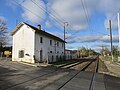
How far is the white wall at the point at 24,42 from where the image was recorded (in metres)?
31.0

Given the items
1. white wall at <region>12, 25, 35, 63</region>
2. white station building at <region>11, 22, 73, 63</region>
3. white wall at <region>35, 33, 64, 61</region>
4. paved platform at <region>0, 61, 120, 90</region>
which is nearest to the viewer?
paved platform at <region>0, 61, 120, 90</region>

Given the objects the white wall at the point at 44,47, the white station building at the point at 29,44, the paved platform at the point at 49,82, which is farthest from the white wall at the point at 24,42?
the paved platform at the point at 49,82

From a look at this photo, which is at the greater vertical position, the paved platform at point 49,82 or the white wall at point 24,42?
the white wall at point 24,42

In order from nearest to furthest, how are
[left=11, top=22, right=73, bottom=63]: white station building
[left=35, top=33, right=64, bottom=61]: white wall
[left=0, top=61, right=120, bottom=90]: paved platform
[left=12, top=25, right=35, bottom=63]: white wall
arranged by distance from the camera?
[left=0, top=61, right=120, bottom=90]: paved platform → [left=11, top=22, right=73, bottom=63]: white station building → [left=12, top=25, right=35, bottom=63]: white wall → [left=35, top=33, right=64, bottom=61]: white wall

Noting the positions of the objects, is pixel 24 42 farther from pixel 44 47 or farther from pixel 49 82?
pixel 49 82

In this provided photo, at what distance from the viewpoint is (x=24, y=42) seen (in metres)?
32.5

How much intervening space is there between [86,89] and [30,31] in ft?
78.6

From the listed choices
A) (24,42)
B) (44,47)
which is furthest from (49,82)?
(44,47)

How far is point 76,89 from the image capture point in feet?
30.8

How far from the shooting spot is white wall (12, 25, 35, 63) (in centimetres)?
3103

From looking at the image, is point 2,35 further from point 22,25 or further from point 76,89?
point 76,89

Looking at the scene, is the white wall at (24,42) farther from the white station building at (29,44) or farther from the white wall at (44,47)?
the white wall at (44,47)

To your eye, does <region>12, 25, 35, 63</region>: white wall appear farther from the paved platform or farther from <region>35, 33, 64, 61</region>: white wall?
the paved platform

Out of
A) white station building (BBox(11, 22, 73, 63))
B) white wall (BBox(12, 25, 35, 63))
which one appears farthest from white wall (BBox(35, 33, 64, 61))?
white wall (BBox(12, 25, 35, 63))
